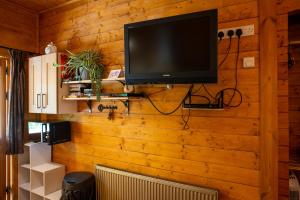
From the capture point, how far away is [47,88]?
2.95 m

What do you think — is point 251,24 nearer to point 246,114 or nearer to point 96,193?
point 246,114

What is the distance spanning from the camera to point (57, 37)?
332cm

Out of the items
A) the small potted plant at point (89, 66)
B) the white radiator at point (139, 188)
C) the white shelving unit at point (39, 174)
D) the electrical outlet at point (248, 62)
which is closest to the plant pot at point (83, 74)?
the small potted plant at point (89, 66)

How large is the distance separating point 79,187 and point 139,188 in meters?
0.70

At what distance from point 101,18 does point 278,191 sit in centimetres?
267

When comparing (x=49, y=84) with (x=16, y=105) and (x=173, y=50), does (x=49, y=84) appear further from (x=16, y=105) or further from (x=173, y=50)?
(x=173, y=50)

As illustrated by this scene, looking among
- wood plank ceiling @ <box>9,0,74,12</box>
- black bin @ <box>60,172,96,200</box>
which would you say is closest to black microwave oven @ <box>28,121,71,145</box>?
black bin @ <box>60,172,96,200</box>

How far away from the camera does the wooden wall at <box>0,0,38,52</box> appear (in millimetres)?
3068

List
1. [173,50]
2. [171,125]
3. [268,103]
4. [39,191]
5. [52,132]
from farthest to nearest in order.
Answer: [39,191] < [52,132] < [171,125] < [173,50] < [268,103]

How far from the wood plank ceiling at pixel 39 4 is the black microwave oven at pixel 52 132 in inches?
67.8

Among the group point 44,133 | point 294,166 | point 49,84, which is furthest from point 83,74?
point 294,166

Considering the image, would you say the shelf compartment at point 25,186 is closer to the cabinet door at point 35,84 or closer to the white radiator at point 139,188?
the cabinet door at point 35,84

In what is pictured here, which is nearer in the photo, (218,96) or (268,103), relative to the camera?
(268,103)

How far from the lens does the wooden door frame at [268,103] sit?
1.79 meters
